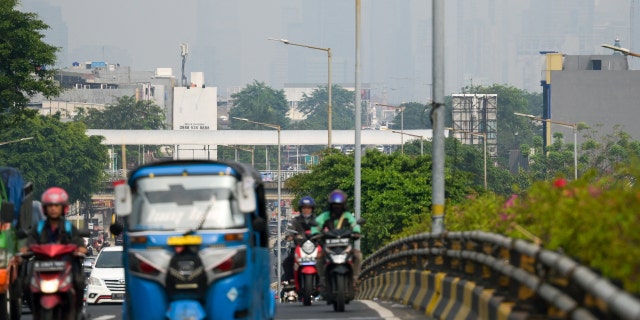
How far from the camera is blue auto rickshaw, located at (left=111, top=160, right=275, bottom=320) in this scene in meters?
15.1

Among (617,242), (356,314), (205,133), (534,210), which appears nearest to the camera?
(617,242)

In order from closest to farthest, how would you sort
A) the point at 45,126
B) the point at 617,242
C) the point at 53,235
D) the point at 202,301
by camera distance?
the point at 617,242, the point at 202,301, the point at 53,235, the point at 45,126

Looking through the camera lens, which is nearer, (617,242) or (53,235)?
(617,242)

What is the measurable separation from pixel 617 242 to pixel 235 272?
6314 millimetres

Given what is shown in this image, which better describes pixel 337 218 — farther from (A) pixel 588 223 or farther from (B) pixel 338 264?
(A) pixel 588 223

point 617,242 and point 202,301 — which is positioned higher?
point 617,242

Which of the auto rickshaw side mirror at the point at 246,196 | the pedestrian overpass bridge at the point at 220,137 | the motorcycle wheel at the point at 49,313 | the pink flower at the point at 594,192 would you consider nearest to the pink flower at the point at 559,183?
the pink flower at the point at 594,192

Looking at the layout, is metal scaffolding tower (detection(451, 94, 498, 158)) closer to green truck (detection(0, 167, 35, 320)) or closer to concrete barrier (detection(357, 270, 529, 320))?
concrete barrier (detection(357, 270, 529, 320))

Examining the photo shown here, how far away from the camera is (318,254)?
2198cm

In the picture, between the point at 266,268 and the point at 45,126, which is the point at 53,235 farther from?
the point at 45,126

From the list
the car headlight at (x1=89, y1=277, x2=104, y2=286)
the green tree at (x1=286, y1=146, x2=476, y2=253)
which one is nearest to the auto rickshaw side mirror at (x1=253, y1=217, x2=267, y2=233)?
the car headlight at (x1=89, y1=277, x2=104, y2=286)

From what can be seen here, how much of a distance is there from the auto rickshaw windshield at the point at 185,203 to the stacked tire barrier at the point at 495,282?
2467 mm

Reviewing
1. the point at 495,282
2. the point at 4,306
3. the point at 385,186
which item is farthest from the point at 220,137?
the point at 495,282

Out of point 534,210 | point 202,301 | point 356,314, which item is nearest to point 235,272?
point 202,301
